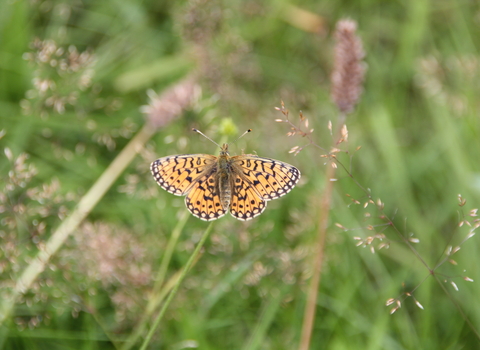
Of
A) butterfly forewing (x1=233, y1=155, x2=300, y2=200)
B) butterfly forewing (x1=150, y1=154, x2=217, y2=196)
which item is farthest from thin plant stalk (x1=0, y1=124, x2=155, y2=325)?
butterfly forewing (x1=233, y1=155, x2=300, y2=200)

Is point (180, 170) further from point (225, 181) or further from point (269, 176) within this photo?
point (269, 176)

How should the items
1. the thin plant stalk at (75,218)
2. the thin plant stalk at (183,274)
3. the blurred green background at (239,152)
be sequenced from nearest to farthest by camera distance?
the thin plant stalk at (183,274) < the thin plant stalk at (75,218) < the blurred green background at (239,152)

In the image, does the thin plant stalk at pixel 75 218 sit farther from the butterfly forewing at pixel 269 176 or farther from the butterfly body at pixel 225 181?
the butterfly forewing at pixel 269 176

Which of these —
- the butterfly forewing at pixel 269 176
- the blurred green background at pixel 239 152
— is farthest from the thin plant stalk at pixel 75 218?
the butterfly forewing at pixel 269 176

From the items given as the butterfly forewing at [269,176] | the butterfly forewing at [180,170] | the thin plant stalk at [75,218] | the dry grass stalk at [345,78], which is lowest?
the thin plant stalk at [75,218]

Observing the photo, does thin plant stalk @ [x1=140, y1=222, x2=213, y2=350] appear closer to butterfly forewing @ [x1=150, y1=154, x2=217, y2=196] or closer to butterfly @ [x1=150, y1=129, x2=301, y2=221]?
butterfly @ [x1=150, y1=129, x2=301, y2=221]
